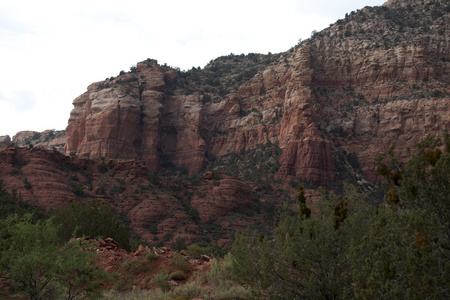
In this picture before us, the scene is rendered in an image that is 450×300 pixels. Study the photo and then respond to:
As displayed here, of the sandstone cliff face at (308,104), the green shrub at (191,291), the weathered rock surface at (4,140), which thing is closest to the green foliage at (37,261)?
the green shrub at (191,291)

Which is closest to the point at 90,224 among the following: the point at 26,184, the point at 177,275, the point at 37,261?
the point at 177,275

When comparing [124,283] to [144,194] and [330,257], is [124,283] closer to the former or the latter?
[330,257]

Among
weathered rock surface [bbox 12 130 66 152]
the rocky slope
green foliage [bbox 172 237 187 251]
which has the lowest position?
green foliage [bbox 172 237 187 251]

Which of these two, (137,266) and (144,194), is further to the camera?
(144,194)

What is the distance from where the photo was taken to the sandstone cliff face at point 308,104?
62312 millimetres

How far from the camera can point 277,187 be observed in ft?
190

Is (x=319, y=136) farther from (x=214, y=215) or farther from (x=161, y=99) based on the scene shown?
(x=161, y=99)

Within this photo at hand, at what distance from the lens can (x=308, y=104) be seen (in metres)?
64.7

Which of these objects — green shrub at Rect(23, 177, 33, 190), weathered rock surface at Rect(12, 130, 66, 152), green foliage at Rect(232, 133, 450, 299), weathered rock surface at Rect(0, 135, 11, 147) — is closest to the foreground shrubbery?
green foliage at Rect(232, 133, 450, 299)

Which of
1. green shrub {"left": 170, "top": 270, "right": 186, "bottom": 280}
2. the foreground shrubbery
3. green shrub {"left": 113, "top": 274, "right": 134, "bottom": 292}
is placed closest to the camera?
the foreground shrubbery

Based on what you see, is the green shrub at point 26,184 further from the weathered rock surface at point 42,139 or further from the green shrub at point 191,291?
the weathered rock surface at point 42,139

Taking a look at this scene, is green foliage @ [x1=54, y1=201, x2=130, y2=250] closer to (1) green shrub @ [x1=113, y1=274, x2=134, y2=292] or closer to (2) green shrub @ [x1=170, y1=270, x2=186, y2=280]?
(1) green shrub @ [x1=113, y1=274, x2=134, y2=292]

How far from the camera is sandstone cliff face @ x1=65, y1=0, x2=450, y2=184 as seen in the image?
62.3m

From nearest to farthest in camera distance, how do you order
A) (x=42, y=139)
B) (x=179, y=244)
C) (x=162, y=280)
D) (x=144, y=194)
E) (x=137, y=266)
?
1. (x=162, y=280)
2. (x=137, y=266)
3. (x=179, y=244)
4. (x=144, y=194)
5. (x=42, y=139)
